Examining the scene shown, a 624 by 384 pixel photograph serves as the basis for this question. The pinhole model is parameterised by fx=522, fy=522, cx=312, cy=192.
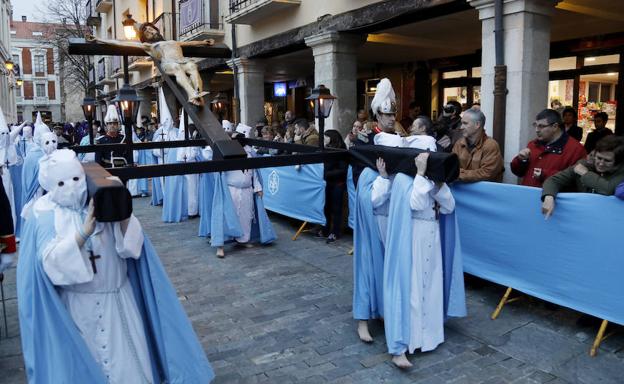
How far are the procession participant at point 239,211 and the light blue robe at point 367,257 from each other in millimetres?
3146

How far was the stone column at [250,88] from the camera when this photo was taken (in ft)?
42.2

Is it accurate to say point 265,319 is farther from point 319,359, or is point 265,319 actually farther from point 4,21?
point 4,21

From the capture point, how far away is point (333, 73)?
9430 millimetres

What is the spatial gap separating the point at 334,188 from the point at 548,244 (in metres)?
3.61

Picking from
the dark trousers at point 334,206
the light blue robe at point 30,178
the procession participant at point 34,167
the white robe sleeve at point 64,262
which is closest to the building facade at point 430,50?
the dark trousers at point 334,206

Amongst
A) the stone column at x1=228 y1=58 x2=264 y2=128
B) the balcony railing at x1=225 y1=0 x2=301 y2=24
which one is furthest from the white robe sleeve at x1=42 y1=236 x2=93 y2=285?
the stone column at x1=228 y1=58 x2=264 y2=128

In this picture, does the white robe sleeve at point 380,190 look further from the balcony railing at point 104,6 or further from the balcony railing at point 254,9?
the balcony railing at point 104,6

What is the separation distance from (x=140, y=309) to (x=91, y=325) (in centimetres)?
30

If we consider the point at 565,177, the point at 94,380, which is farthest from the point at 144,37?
the point at 565,177

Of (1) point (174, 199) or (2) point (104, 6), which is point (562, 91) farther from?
(2) point (104, 6)

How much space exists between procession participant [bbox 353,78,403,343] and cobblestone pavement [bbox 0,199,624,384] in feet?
1.08

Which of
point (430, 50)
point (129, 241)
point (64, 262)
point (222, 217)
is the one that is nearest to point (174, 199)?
point (222, 217)

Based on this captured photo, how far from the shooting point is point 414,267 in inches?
152

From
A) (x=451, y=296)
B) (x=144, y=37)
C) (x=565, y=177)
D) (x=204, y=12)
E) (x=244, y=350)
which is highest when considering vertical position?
(x=204, y=12)
